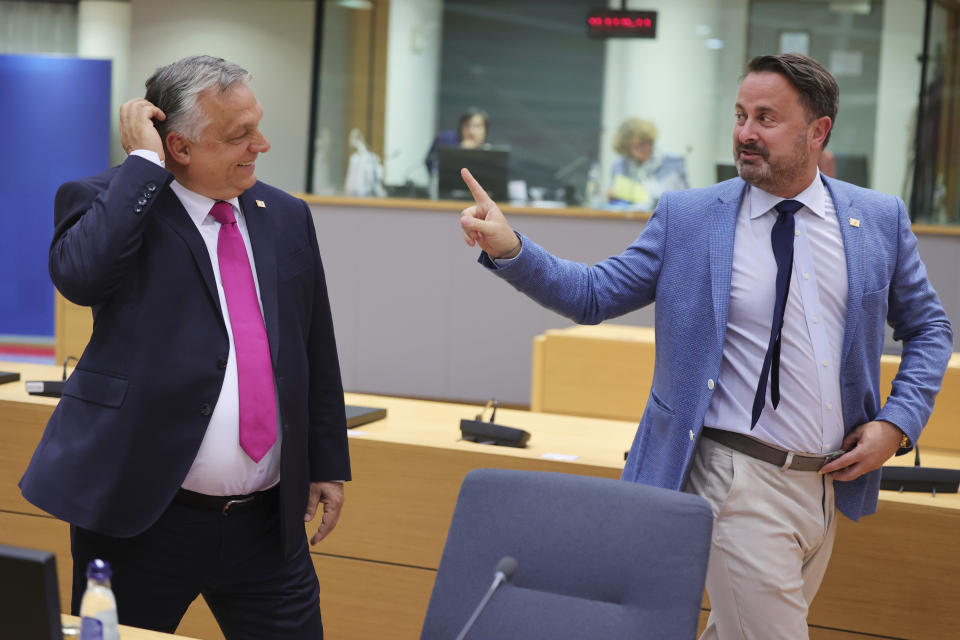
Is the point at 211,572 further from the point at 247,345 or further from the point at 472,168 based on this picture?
the point at 472,168

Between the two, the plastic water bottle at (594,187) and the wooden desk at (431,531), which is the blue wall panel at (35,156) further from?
the wooden desk at (431,531)

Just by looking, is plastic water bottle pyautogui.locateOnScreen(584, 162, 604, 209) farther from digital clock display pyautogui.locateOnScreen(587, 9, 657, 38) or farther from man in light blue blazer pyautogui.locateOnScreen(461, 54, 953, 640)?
man in light blue blazer pyautogui.locateOnScreen(461, 54, 953, 640)

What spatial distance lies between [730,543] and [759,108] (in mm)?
802

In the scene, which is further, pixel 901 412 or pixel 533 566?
pixel 901 412

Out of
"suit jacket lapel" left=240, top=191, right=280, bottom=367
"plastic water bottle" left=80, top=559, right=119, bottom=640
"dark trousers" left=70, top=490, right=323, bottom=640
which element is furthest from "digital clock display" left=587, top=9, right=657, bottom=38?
"plastic water bottle" left=80, top=559, right=119, bottom=640

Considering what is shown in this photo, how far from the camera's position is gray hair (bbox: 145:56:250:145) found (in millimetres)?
1773

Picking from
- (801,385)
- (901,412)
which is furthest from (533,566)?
(901,412)

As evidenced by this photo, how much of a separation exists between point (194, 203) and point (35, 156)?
784 cm

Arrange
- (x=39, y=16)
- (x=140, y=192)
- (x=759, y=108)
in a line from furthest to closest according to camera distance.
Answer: (x=39, y=16)
(x=759, y=108)
(x=140, y=192)

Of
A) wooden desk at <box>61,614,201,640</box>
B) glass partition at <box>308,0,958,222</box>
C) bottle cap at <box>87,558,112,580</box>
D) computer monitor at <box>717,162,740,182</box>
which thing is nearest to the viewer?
bottle cap at <box>87,558,112,580</box>

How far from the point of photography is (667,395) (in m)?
1.94

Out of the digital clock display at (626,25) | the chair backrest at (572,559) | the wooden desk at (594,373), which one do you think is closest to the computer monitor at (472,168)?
the digital clock display at (626,25)

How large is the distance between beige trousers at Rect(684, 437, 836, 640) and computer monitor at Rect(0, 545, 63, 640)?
45.4 inches

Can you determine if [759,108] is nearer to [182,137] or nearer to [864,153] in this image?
[182,137]
